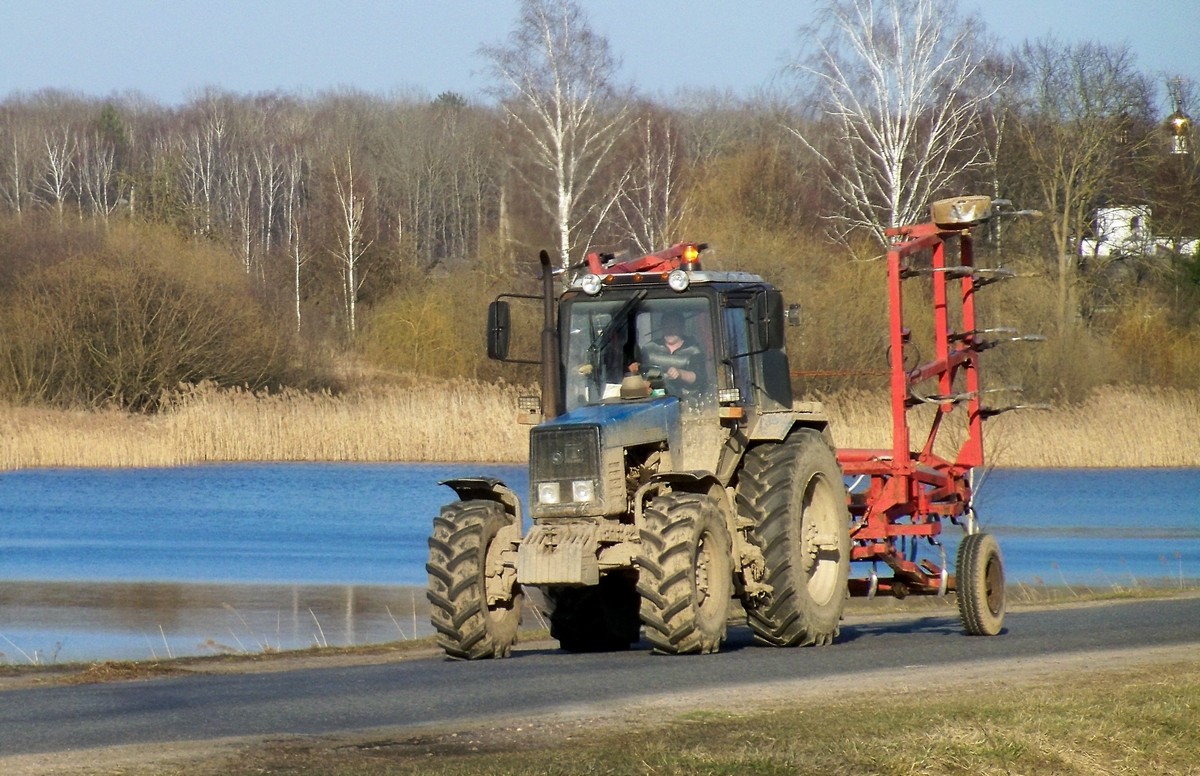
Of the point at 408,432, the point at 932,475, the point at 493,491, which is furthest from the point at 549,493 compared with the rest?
the point at 408,432

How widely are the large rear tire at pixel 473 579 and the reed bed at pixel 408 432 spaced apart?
776 inches

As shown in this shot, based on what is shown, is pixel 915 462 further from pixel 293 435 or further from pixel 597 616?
pixel 293 435

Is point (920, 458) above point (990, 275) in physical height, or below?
below

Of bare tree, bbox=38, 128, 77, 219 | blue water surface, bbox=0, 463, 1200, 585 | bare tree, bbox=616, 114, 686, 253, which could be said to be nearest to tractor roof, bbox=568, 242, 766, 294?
blue water surface, bbox=0, 463, 1200, 585

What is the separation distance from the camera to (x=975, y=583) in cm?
1325

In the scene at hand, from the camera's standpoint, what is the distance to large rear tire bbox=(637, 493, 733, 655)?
1077cm

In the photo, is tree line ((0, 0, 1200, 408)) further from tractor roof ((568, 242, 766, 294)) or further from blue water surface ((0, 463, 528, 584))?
tractor roof ((568, 242, 766, 294))

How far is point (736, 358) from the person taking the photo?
12094mm

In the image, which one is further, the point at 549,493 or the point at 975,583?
the point at 975,583

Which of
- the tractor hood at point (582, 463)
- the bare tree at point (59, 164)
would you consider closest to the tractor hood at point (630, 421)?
the tractor hood at point (582, 463)

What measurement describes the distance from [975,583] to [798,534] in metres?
2.07

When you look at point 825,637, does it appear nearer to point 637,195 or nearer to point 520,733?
point 520,733

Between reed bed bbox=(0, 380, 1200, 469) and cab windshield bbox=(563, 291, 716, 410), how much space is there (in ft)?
61.4

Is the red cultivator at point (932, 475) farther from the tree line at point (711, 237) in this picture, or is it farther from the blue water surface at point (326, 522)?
the tree line at point (711, 237)
